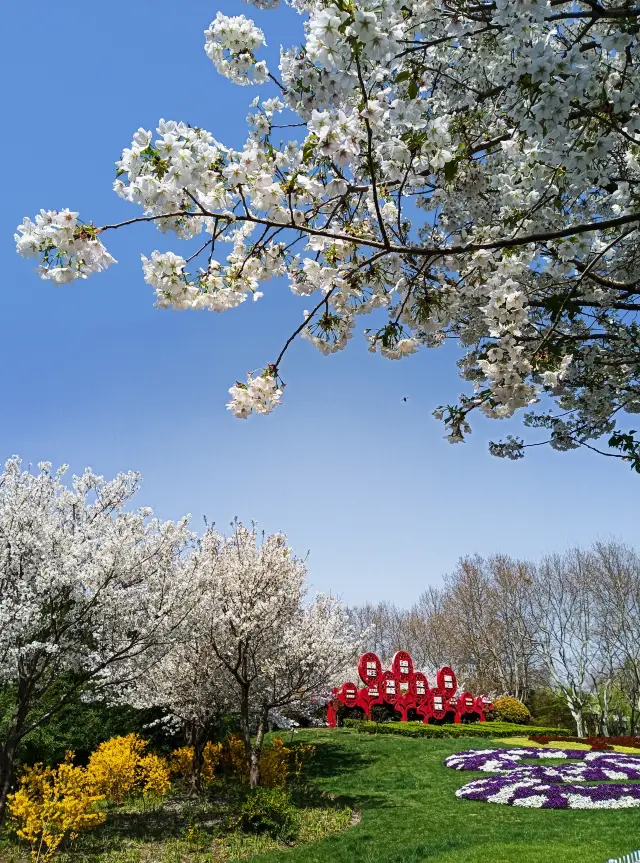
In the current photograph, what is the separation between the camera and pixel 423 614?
5028 cm

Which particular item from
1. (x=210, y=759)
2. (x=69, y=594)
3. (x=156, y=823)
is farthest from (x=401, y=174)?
(x=210, y=759)

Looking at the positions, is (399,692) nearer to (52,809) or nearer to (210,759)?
(210,759)

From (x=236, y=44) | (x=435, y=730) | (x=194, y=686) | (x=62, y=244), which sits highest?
(x=236, y=44)

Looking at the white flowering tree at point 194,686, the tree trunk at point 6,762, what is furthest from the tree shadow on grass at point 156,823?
the tree trunk at point 6,762

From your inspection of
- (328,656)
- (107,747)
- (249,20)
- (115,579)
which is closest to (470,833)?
(328,656)

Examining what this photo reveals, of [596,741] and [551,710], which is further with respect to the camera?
[551,710]

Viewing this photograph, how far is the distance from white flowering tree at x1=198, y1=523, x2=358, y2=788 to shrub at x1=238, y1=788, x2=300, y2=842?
1.25 metres

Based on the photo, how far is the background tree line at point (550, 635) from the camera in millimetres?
30766

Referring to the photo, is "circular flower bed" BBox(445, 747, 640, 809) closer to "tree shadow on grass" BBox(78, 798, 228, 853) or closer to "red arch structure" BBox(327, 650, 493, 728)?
"tree shadow on grass" BBox(78, 798, 228, 853)

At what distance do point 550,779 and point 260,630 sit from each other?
789cm

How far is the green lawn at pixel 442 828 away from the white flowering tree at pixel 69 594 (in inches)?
146

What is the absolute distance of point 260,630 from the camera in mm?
11578

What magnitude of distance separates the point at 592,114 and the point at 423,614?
51.4 m

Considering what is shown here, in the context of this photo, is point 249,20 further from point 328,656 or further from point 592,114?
point 328,656
